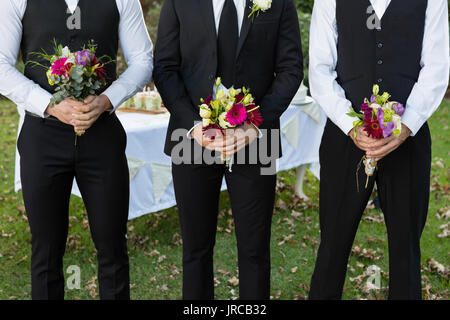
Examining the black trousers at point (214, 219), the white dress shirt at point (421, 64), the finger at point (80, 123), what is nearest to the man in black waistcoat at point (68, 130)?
the finger at point (80, 123)

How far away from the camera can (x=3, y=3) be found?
115 inches

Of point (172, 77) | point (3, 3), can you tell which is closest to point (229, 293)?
point (172, 77)

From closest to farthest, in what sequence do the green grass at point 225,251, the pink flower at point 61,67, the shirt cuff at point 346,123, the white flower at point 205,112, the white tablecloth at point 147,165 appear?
1. the pink flower at point 61,67
2. the white flower at point 205,112
3. the shirt cuff at point 346,123
4. the green grass at point 225,251
5. the white tablecloth at point 147,165

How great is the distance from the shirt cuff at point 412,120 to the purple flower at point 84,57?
168 cm

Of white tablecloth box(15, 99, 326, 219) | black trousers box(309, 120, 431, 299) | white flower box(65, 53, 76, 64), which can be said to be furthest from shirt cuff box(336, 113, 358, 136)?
white tablecloth box(15, 99, 326, 219)

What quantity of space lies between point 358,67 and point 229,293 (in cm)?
228

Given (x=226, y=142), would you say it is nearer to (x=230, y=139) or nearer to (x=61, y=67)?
(x=230, y=139)

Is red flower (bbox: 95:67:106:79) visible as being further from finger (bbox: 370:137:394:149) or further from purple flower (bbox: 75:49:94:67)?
finger (bbox: 370:137:394:149)

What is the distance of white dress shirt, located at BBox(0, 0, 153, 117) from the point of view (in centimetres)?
294

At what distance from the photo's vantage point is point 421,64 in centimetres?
304

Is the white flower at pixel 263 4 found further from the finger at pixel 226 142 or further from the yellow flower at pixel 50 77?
the yellow flower at pixel 50 77

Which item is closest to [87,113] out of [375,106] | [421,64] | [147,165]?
[375,106]

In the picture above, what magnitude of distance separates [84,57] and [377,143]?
157 centimetres

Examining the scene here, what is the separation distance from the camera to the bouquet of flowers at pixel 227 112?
2.83m
